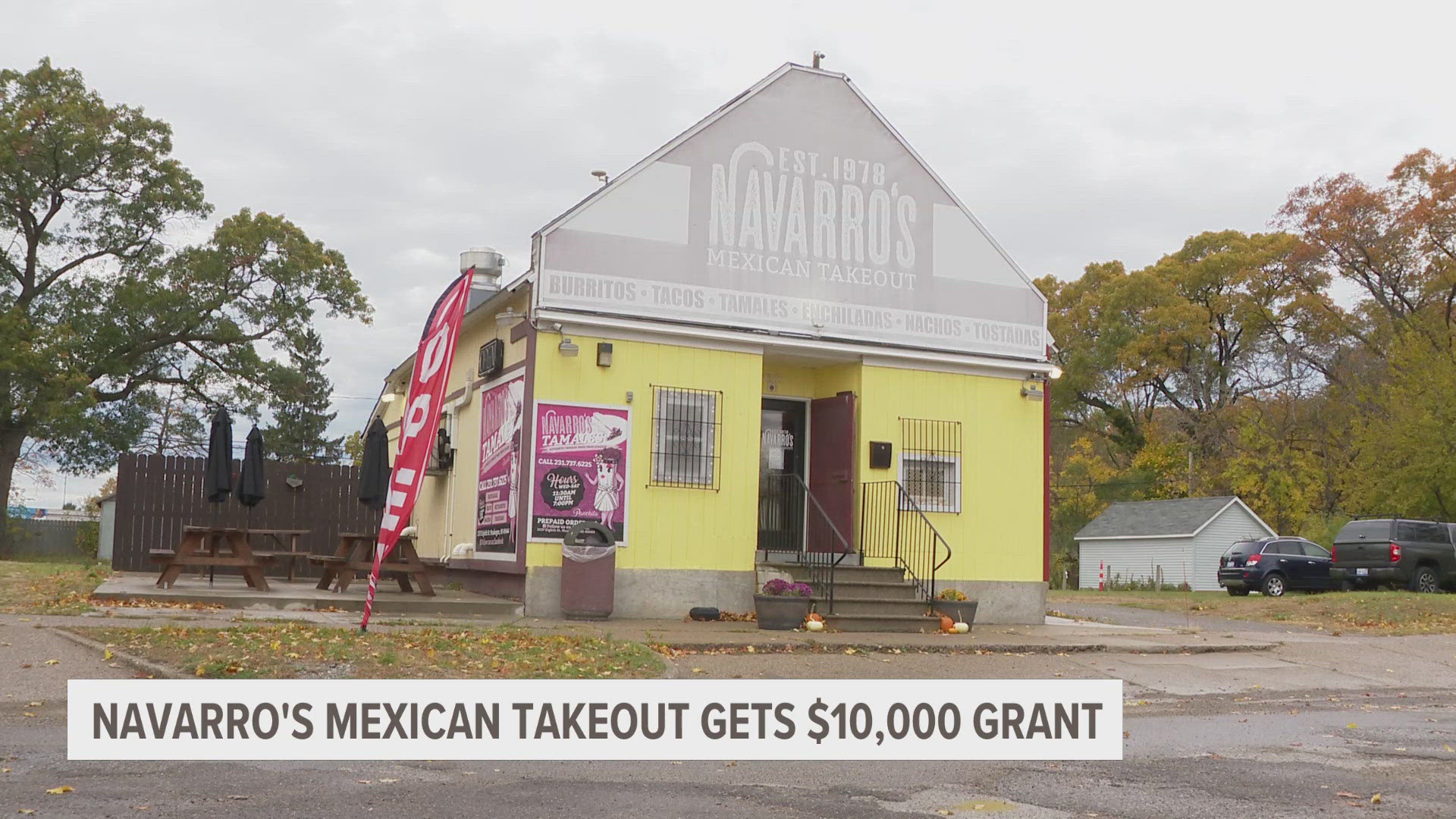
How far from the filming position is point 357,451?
6469cm

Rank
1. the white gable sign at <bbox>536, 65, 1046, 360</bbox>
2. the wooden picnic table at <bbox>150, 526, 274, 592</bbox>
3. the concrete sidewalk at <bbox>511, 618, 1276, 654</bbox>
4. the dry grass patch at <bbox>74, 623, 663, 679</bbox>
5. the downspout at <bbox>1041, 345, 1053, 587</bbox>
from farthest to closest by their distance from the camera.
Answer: the downspout at <bbox>1041, 345, 1053, 587</bbox>, the white gable sign at <bbox>536, 65, 1046, 360</bbox>, the wooden picnic table at <bbox>150, 526, 274, 592</bbox>, the concrete sidewalk at <bbox>511, 618, 1276, 654</bbox>, the dry grass patch at <bbox>74, 623, 663, 679</bbox>

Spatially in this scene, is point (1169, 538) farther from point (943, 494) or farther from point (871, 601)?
point (871, 601)

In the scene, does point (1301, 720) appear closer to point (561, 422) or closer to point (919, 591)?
point (919, 591)

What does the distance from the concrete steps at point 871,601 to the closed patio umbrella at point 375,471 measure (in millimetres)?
5419

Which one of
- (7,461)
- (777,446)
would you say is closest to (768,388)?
(777,446)

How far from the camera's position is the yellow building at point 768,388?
49.4 feet

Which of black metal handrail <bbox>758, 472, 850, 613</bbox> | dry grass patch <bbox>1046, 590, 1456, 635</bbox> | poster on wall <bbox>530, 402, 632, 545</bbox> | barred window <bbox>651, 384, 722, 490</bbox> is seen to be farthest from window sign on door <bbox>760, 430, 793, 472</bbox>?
dry grass patch <bbox>1046, 590, 1456, 635</bbox>

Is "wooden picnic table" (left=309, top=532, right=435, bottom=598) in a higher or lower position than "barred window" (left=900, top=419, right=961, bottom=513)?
lower

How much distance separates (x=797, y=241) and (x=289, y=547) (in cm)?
1079

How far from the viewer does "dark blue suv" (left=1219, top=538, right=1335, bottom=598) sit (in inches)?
1152

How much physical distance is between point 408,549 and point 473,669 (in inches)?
222

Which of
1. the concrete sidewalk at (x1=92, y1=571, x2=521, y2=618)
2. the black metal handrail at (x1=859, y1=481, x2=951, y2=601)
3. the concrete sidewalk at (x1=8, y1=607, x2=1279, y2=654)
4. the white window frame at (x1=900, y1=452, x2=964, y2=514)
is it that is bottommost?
the concrete sidewalk at (x1=8, y1=607, x2=1279, y2=654)
